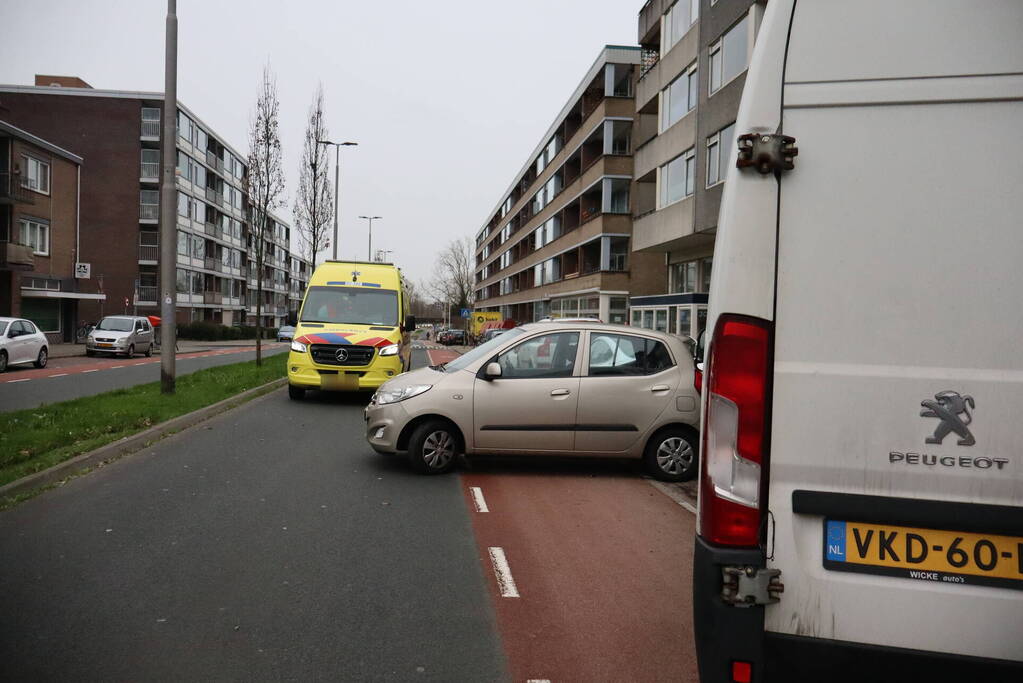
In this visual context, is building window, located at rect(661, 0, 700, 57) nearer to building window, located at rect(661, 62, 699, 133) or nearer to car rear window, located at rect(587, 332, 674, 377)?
building window, located at rect(661, 62, 699, 133)

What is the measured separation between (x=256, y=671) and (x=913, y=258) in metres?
3.24

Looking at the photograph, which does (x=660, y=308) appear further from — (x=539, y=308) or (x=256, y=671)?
(x=539, y=308)

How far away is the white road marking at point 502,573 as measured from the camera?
15.6 ft

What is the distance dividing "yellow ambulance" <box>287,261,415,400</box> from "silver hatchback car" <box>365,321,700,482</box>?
627 centimetres

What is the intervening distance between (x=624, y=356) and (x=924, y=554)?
20.0 ft

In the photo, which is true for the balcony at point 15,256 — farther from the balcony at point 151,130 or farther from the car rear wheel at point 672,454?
the car rear wheel at point 672,454

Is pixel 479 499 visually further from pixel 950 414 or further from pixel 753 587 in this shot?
pixel 950 414

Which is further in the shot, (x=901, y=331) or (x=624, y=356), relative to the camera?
(x=624, y=356)

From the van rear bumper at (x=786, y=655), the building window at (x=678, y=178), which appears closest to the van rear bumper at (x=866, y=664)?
the van rear bumper at (x=786, y=655)

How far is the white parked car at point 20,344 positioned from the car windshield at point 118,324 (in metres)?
7.30

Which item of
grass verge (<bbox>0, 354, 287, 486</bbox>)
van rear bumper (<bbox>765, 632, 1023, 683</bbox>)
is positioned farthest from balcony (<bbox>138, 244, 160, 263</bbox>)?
van rear bumper (<bbox>765, 632, 1023, 683</bbox>)

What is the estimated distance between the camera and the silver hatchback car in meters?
8.09

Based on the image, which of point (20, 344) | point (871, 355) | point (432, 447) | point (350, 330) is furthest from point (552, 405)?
point (20, 344)

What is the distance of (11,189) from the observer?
35875mm
